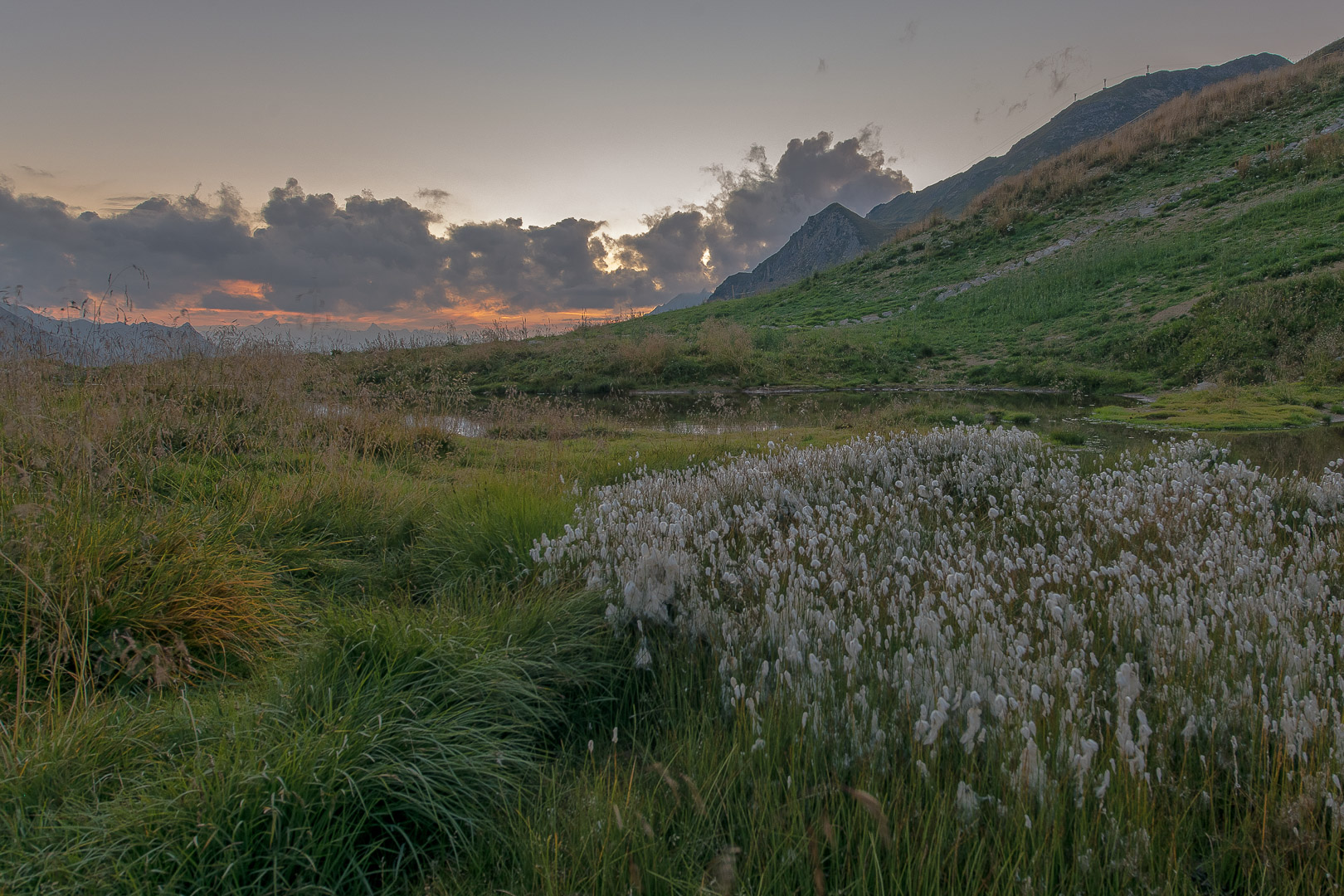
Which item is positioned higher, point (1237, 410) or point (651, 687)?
point (1237, 410)

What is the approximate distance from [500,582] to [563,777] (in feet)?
6.81

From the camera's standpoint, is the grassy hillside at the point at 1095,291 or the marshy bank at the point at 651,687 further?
the grassy hillside at the point at 1095,291

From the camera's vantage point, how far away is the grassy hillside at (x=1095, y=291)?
17.6 metres

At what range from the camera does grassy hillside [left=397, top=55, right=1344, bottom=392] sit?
692 inches

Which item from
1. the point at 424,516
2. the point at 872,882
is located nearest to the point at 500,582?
the point at 424,516

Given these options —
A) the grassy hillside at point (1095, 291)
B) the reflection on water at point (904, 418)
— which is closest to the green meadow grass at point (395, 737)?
the reflection on water at point (904, 418)

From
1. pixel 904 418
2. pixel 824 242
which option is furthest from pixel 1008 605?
pixel 824 242

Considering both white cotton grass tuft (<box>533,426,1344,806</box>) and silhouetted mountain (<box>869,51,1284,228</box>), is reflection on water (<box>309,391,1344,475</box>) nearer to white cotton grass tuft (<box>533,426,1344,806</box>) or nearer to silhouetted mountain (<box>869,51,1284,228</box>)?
white cotton grass tuft (<box>533,426,1344,806</box>)

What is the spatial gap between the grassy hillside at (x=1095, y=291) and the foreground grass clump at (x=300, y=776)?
18.5 meters

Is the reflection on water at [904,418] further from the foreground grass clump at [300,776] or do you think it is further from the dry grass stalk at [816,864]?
the foreground grass clump at [300,776]

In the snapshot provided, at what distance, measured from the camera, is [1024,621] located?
3.14 metres

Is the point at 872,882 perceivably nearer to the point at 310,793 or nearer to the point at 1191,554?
the point at 310,793

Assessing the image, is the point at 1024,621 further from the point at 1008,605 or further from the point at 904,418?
the point at 904,418

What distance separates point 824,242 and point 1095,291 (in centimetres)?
15113
